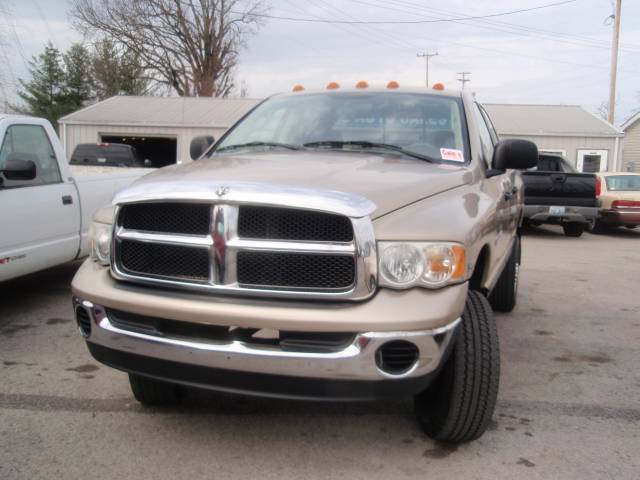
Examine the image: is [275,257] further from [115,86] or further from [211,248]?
[115,86]

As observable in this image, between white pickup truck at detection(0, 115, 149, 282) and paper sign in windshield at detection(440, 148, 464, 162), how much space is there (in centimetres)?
339

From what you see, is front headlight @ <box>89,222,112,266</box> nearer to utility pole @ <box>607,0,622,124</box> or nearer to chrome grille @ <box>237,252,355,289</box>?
chrome grille @ <box>237,252,355,289</box>

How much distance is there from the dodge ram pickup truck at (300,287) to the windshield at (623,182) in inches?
496

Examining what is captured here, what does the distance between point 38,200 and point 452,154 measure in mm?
3665

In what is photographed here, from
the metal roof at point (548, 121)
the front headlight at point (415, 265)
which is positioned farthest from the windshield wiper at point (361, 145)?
the metal roof at point (548, 121)

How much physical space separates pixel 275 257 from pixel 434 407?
112 cm

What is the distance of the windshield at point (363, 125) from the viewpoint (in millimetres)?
3732

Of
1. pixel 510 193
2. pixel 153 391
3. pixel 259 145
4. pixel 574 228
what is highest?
pixel 259 145

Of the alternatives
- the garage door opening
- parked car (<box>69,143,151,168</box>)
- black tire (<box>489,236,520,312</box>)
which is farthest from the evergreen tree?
black tire (<box>489,236,520,312</box>)

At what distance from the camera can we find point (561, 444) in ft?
10.3

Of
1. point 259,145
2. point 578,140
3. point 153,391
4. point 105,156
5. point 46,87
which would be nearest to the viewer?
point 153,391

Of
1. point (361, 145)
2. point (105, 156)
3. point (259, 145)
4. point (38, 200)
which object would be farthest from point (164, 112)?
point (361, 145)

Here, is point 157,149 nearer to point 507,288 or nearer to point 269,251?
point 507,288

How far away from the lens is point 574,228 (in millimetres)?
13445
